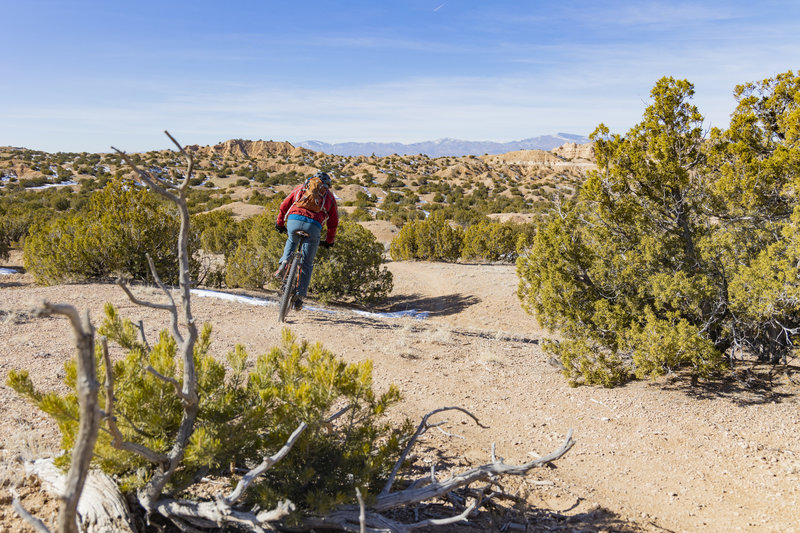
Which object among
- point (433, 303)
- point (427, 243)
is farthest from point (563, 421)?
point (427, 243)

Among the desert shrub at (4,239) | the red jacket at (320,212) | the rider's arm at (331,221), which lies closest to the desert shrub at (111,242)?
the red jacket at (320,212)

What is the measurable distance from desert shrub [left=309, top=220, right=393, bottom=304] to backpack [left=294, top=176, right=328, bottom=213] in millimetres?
5452

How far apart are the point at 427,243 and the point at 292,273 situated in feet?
44.3

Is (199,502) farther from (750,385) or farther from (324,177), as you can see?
(750,385)

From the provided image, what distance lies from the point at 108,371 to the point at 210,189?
44.7 metres

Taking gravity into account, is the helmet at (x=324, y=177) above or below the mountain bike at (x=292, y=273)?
above

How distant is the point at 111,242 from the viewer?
10508 millimetres

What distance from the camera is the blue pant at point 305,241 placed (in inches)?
261

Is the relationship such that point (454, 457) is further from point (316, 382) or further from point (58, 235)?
point (58, 235)

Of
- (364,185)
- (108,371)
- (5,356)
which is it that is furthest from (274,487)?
(364,185)

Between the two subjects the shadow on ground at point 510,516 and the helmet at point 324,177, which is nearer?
the shadow on ground at point 510,516

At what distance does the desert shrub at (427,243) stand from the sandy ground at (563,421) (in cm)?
1232

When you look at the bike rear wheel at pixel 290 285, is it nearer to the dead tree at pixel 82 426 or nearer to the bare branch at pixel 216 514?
the bare branch at pixel 216 514

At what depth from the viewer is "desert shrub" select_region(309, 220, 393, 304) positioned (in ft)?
40.1
